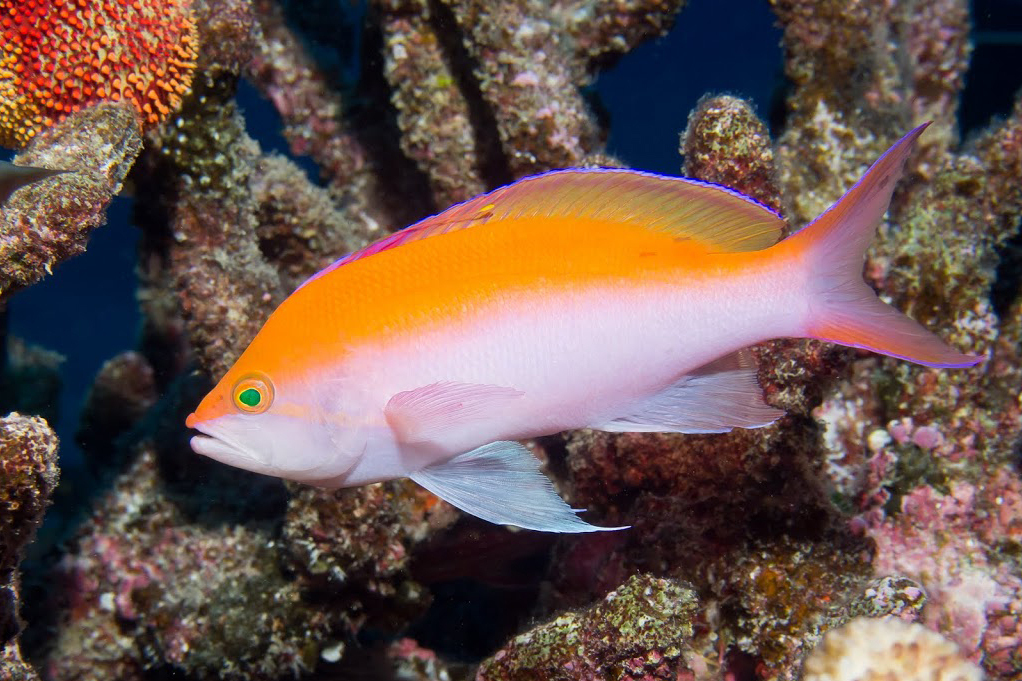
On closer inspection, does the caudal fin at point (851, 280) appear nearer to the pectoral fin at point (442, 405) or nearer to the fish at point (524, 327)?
the fish at point (524, 327)

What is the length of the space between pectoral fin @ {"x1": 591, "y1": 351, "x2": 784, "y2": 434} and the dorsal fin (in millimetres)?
451

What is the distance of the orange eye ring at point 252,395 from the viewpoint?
7.46ft

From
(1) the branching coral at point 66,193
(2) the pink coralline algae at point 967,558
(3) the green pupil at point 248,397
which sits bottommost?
(2) the pink coralline algae at point 967,558

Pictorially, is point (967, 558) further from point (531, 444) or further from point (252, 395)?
point (252, 395)

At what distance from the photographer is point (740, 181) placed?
11.4 ft

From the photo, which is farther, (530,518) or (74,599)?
(74,599)

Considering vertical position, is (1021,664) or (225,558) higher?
(225,558)

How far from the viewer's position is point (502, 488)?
2312 mm

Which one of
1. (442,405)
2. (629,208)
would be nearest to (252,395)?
(442,405)

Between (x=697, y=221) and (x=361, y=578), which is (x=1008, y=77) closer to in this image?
(x=697, y=221)

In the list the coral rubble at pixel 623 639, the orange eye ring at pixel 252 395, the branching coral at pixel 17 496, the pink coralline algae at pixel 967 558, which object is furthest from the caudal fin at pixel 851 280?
the branching coral at pixel 17 496

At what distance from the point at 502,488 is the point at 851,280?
4.44ft

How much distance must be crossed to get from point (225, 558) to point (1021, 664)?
478 cm

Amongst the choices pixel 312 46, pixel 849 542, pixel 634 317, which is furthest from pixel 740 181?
pixel 312 46
